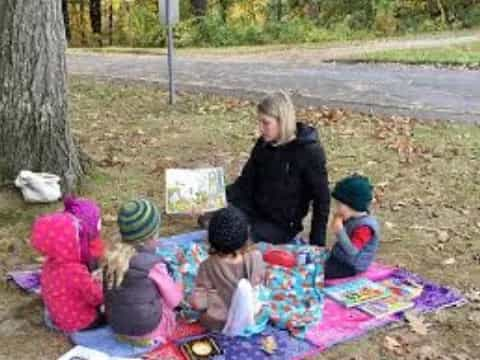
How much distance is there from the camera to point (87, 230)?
4.25 metres

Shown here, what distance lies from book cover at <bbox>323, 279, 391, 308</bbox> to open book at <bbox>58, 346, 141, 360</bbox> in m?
1.38

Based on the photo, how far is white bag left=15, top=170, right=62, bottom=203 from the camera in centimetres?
591

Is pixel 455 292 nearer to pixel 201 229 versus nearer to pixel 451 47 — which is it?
pixel 201 229

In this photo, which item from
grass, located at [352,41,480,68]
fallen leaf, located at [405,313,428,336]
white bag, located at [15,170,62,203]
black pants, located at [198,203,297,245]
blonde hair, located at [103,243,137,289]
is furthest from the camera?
grass, located at [352,41,480,68]

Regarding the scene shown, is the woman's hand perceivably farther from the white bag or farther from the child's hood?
the white bag

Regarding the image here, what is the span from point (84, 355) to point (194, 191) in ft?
7.23

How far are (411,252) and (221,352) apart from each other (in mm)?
1977

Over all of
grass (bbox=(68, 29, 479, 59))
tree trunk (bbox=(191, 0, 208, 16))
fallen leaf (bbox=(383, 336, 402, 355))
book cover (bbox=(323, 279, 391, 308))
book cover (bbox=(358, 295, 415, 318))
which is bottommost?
fallen leaf (bbox=(383, 336, 402, 355))

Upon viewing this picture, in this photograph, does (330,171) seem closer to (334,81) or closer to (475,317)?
(475,317)

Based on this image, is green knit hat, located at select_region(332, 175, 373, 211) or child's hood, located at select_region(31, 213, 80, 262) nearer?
child's hood, located at select_region(31, 213, 80, 262)

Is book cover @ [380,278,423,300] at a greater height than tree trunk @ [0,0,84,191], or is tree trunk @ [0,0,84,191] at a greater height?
tree trunk @ [0,0,84,191]

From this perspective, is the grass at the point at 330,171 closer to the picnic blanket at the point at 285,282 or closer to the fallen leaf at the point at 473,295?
the fallen leaf at the point at 473,295

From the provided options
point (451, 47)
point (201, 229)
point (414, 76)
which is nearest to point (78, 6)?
point (451, 47)

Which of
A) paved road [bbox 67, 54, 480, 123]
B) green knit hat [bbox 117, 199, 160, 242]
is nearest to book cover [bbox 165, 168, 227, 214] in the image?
green knit hat [bbox 117, 199, 160, 242]
